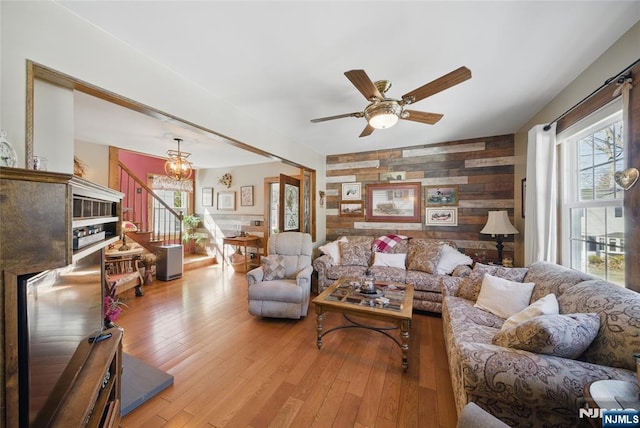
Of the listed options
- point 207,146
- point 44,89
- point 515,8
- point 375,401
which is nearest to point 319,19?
point 515,8

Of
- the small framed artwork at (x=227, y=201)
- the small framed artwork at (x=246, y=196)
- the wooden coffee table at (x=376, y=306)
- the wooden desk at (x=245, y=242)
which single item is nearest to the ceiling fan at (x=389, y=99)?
the wooden coffee table at (x=376, y=306)

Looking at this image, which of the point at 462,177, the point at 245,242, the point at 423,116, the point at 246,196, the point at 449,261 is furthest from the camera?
the point at 246,196

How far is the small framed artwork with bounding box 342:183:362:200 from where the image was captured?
15.1ft

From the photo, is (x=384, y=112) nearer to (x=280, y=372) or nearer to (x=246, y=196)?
(x=280, y=372)

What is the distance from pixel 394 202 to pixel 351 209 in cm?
84

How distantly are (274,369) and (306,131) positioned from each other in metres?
2.97

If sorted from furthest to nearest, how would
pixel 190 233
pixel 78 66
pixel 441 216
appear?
1. pixel 190 233
2. pixel 441 216
3. pixel 78 66

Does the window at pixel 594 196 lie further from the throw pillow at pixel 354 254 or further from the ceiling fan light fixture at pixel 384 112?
the throw pillow at pixel 354 254

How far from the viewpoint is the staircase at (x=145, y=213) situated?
458 centimetres

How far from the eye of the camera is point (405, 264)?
3775mm

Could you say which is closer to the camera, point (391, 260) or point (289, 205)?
point (391, 260)

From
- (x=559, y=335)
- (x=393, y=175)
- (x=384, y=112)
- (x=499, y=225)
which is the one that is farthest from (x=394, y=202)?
(x=559, y=335)

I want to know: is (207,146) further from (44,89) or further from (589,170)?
(589,170)

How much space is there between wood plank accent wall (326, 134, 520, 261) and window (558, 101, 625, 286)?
51.0 inches
